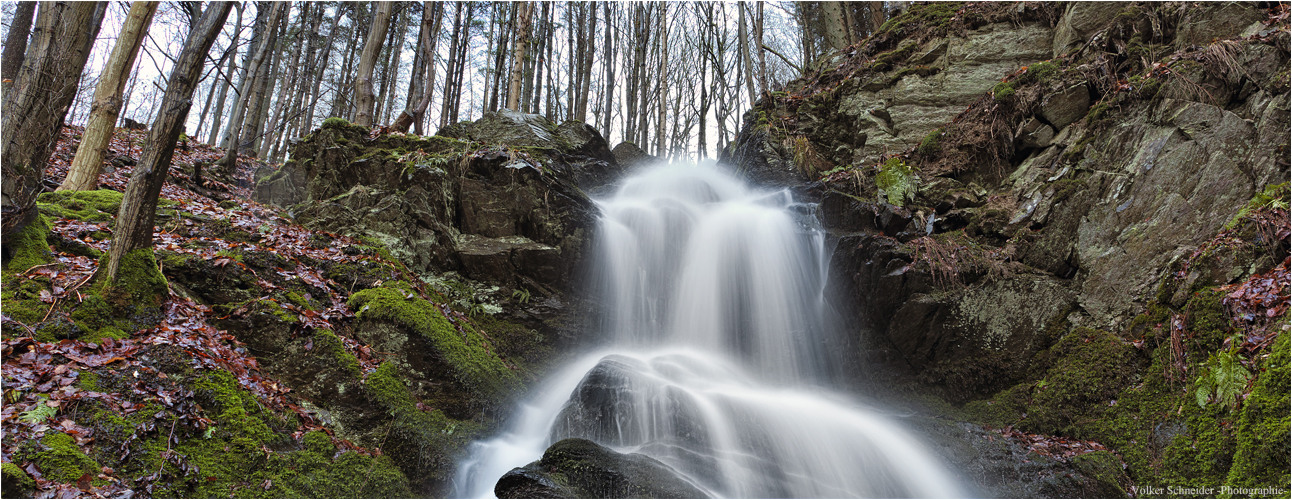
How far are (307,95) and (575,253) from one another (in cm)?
1576

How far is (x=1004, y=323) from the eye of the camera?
6055 mm

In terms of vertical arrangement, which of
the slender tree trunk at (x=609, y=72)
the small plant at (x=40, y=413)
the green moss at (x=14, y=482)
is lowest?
the green moss at (x=14, y=482)

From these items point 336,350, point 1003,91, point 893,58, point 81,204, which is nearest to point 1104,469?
point 1003,91

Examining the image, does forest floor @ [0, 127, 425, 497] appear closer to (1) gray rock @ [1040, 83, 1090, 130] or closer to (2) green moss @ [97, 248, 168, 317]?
(2) green moss @ [97, 248, 168, 317]

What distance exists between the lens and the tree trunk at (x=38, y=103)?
4.00 m

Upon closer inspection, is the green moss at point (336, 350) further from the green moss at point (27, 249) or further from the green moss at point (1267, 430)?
the green moss at point (1267, 430)

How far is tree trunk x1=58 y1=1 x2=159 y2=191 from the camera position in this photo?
6324 millimetres

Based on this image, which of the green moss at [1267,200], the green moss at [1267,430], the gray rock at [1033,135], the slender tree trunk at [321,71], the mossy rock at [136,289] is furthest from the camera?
the slender tree trunk at [321,71]

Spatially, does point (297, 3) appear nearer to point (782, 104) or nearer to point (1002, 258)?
point (782, 104)

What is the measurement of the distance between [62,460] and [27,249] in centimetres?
254

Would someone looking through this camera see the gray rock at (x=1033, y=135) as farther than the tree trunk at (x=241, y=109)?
No

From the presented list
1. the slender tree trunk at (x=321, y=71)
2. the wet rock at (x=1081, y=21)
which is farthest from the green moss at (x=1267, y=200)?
the slender tree trunk at (x=321, y=71)

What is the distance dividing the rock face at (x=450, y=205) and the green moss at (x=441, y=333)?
1.15 m

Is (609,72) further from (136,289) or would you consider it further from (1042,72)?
(136,289)
